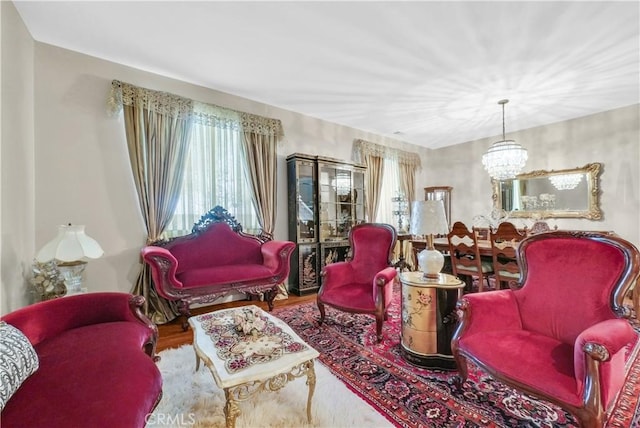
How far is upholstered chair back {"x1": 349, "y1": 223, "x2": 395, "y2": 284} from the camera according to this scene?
290cm

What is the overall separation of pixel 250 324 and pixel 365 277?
5.10 feet

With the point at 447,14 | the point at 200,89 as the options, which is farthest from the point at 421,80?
the point at 200,89

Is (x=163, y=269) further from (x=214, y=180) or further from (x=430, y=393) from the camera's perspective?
(x=430, y=393)

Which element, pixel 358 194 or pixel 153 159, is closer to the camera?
pixel 153 159

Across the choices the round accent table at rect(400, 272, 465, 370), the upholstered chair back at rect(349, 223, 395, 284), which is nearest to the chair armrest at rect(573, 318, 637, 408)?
the round accent table at rect(400, 272, 465, 370)

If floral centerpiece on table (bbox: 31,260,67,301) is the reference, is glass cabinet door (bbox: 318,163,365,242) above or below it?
above

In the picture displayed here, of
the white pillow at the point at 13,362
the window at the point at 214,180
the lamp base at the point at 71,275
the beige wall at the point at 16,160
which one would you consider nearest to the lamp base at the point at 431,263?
the white pillow at the point at 13,362

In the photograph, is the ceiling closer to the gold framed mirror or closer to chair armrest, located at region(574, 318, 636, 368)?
the gold framed mirror

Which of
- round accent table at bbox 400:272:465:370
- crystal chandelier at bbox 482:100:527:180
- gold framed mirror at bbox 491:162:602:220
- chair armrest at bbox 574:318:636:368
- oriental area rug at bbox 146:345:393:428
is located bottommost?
oriental area rug at bbox 146:345:393:428

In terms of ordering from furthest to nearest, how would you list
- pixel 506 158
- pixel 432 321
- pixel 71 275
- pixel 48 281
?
pixel 506 158 → pixel 71 275 → pixel 48 281 → pixel 432 321

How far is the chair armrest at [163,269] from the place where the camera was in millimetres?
2592

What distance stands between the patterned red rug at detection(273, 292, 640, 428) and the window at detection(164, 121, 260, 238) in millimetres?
2045

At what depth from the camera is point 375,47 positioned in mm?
2609

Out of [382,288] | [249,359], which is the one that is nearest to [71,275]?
[249,359]
